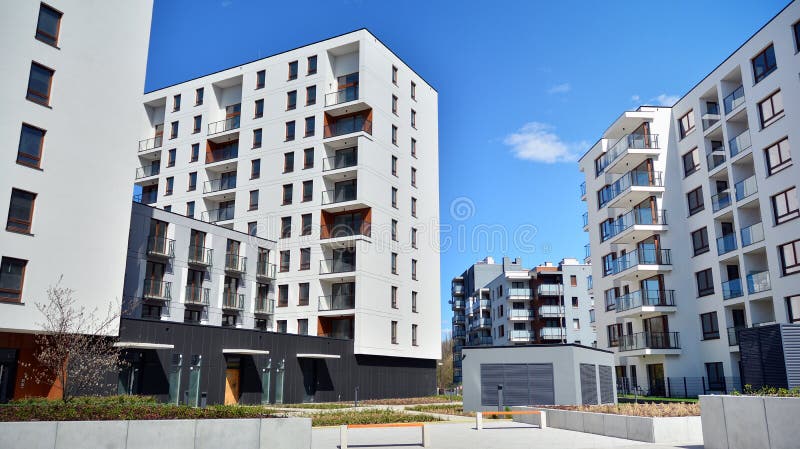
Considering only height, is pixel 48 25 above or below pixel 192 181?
below

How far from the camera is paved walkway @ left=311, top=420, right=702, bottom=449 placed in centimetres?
1514

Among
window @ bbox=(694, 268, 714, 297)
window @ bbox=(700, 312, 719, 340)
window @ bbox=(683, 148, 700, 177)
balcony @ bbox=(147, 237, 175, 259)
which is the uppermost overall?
window @ bbox=(683, 148, 700, 177)

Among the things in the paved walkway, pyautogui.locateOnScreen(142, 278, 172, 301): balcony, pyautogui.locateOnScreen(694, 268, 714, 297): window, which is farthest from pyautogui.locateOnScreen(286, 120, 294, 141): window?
the paved walkway

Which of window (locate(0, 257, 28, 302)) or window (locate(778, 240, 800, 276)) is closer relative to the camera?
window (locate(0, 257, 28, 302))

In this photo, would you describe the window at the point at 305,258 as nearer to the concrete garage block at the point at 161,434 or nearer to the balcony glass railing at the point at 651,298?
the balcony glass railing at the point at 651,298

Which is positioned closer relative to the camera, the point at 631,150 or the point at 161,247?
the point at 161,247

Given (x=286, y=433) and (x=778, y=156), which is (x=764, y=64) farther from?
(x=286, y=433)

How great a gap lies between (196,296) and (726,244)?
119 ft

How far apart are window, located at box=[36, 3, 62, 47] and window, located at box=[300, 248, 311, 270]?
2464 centimetres

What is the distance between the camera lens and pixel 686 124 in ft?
152

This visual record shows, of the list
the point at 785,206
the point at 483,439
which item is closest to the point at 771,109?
the point at 785,206

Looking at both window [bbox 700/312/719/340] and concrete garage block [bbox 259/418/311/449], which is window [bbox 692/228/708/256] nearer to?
window [bbox 700/312/719/340]

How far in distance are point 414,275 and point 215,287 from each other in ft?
54.6

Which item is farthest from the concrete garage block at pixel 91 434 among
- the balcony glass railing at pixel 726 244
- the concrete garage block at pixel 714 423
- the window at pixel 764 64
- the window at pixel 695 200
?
the window at pixel 695 200
